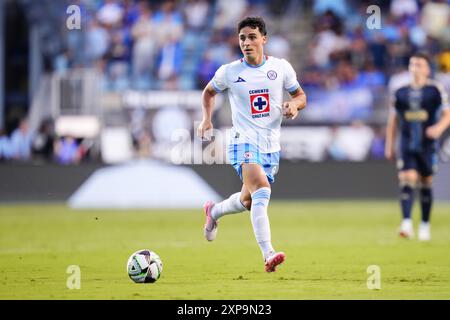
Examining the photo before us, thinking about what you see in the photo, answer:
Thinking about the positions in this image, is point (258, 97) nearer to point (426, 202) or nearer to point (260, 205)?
point (260, 205)

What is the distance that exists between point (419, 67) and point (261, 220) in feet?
19.0

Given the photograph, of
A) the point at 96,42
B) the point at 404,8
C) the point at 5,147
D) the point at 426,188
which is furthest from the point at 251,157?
the point at 404,8

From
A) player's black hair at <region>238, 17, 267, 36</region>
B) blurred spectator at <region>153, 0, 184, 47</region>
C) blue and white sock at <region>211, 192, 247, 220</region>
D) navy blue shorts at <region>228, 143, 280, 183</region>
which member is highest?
blurred spectator at <region>153, 0, 184, 47</region>

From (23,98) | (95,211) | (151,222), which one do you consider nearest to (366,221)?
(151,222)

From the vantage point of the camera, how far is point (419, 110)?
1473 centimetres

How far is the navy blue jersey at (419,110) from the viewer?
14664 millimetres

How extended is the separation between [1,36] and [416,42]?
409 inches

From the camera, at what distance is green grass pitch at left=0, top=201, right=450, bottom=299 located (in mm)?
8742

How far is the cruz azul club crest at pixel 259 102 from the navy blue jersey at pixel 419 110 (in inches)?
208

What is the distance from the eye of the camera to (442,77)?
2277 cm

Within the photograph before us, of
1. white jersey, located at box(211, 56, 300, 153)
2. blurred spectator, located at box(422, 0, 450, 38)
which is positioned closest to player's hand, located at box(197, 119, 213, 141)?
white jersey, located at box(211, 56, 300, 153)

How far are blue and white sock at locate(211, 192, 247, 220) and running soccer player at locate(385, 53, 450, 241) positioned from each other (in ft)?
14.9

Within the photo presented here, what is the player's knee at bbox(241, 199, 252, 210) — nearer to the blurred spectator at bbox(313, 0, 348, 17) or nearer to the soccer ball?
the soccer ball
